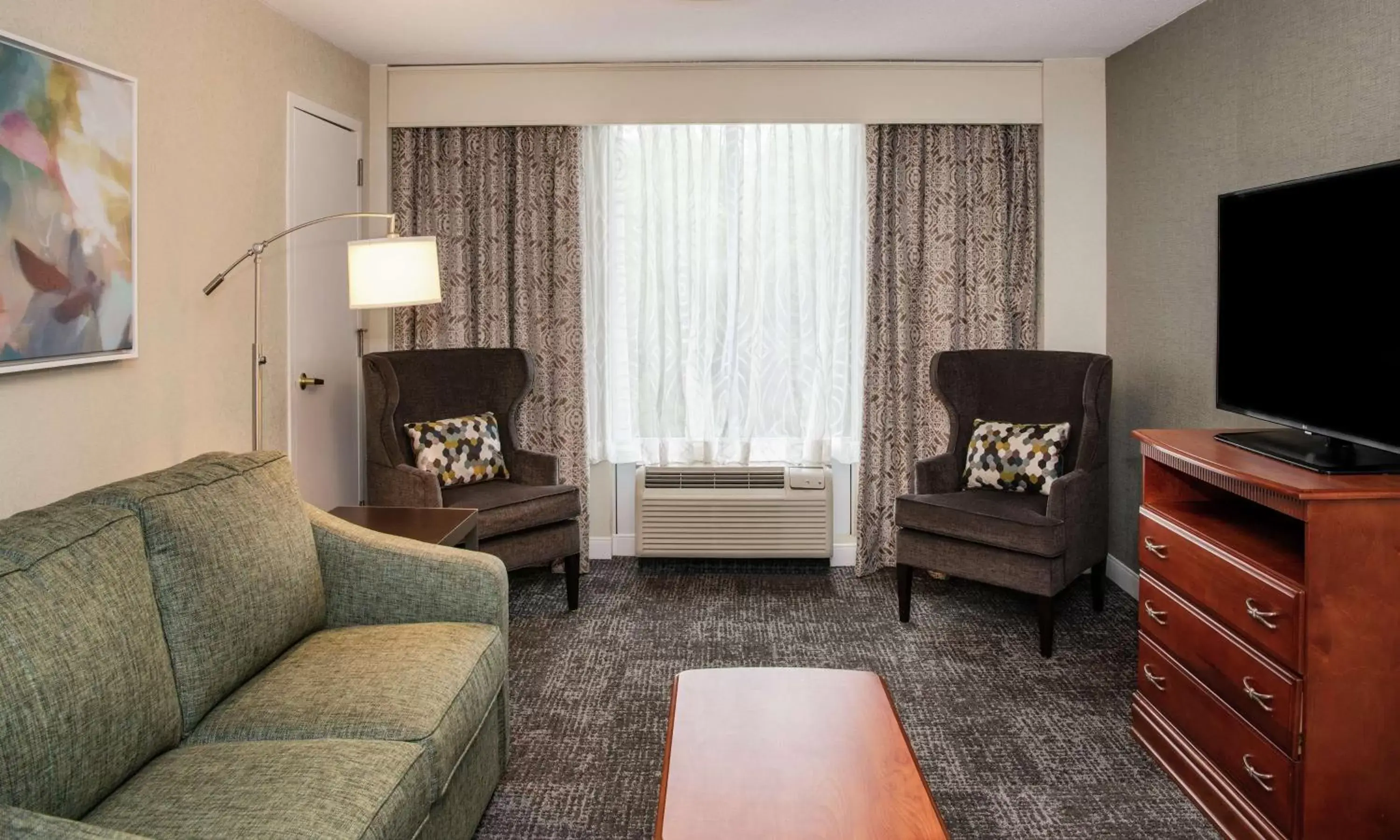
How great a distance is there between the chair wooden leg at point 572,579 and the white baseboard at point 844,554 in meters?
1.42

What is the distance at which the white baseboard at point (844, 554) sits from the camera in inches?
207

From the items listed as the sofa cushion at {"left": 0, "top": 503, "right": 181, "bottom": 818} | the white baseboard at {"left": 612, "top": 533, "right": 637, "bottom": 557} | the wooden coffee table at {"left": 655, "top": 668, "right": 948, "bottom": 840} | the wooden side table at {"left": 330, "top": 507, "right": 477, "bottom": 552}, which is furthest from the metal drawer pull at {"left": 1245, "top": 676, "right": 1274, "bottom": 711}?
the white baseboard at {"left": 612, "top": 533, "right": 637, "bottom": 557}

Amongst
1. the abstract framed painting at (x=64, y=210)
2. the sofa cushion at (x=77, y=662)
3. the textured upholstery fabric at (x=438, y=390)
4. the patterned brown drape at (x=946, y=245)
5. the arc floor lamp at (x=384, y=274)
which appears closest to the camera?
the sofa cushion at (x=77, y=662)

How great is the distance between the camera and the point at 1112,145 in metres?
4.79

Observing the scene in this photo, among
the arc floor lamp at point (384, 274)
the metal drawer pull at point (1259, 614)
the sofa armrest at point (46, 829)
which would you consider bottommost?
the sofa armrest at point (46, 829)

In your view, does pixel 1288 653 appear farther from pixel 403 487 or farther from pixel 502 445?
pixel 502 445

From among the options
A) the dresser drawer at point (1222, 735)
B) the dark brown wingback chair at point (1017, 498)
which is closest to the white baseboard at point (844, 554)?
the dark brown wingback chair at point (1017, 498)

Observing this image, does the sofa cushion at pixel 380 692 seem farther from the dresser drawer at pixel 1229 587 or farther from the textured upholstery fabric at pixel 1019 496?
the textured upholstery fabric at pixel 1019 496

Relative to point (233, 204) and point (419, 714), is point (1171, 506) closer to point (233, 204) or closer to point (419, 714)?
point (419, 714)

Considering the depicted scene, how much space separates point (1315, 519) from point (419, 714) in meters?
1.94

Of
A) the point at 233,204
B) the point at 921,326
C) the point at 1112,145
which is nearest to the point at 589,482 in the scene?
the point at 921,326

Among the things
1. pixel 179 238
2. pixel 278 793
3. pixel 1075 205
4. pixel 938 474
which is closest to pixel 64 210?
pixel 179 238

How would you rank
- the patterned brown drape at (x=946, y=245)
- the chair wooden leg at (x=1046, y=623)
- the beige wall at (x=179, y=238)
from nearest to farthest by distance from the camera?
the beige wall at (x=179, y=238) < the chair wooden leg at (x=1046, y=623) < the patterned brown drape at (x=946, y=245)

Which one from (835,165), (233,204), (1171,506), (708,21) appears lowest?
(1171,506)
